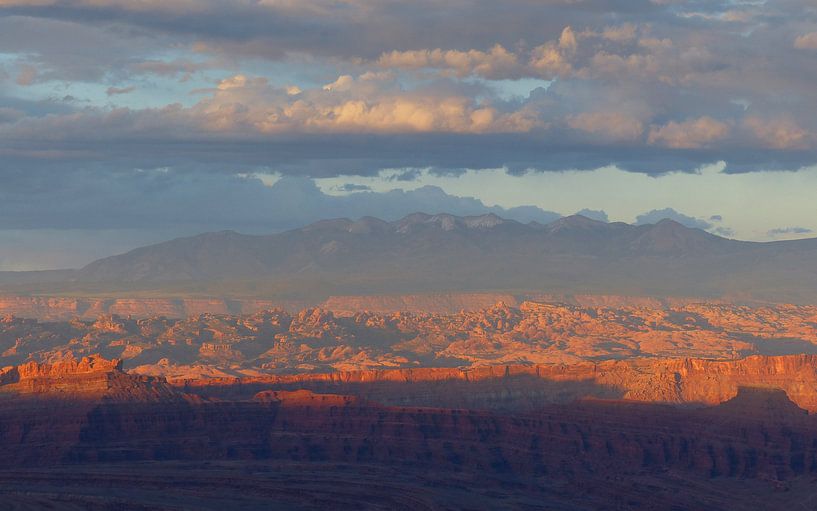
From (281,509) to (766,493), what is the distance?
56.5 m

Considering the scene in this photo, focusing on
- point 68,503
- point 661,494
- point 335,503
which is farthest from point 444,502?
point 68,503

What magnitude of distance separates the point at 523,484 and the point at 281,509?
35051 mm

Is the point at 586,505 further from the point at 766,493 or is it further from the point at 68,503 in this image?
the point at 68,503

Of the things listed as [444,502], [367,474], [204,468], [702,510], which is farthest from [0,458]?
[702,510]

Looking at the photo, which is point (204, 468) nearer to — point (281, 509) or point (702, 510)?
point (281, 509)

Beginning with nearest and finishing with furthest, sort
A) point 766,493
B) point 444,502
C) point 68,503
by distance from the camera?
point 68,503
point 444,502
point 766,493

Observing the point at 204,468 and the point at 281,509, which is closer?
the point at 281,509

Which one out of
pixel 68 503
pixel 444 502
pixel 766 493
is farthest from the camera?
pixel 766 493

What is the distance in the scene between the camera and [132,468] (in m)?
196

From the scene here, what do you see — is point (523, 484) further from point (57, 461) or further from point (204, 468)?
point (57, 461)

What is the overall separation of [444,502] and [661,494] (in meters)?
24.9

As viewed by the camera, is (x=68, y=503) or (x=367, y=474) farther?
(x=367, y=474)

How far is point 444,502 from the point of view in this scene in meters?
178

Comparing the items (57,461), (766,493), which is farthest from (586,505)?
(57,461)
